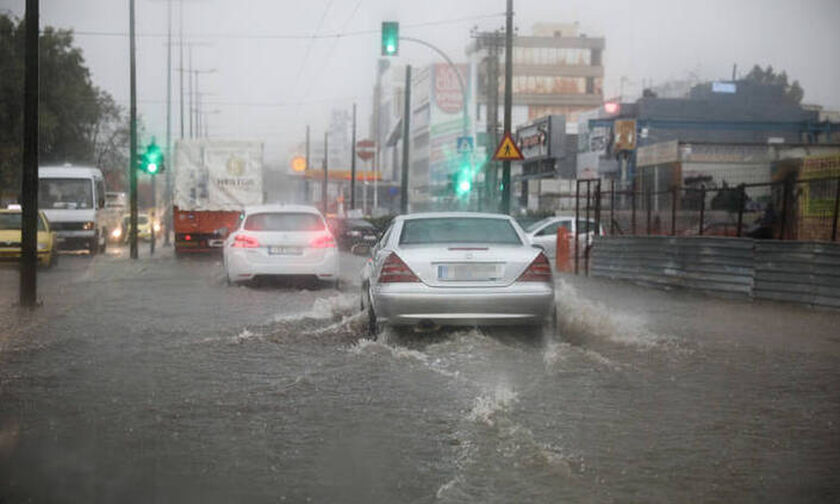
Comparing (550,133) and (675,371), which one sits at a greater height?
(550,133)

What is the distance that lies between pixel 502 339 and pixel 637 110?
48.8 meters

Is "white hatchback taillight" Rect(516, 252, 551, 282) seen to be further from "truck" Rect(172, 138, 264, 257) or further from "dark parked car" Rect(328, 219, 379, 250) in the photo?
"dark parked car" Rect(328, 219, 379, 250)

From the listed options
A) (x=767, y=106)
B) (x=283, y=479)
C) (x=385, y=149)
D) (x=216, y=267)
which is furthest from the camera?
(x=385, y=149)

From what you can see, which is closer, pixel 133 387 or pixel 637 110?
pixel 133 387

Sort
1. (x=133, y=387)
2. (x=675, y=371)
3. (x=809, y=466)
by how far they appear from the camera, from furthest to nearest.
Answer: (x=675, y=371)
(x=133, y=387)
(x=809, y=466)

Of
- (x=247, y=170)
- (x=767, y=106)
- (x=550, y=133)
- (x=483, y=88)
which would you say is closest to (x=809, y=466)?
(x=247, y=170)

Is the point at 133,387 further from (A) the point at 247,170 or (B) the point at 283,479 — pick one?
(A) the point at 247,170

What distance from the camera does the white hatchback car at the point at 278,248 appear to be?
18.1 m

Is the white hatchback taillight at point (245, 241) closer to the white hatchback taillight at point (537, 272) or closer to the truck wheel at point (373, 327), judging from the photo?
the truck wheel at point (373, 327)

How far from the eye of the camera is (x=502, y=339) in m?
10.4

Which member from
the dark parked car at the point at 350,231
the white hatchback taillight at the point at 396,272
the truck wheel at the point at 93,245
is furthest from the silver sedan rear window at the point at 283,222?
the dark parked car at the point at 350,231

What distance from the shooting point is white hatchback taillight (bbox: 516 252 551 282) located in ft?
32.8

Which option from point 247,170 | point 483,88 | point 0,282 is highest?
point 483,88

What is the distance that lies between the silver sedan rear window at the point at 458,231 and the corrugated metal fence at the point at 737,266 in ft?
19.9
